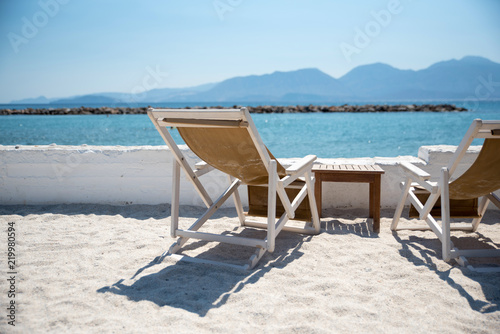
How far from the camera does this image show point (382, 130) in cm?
2469

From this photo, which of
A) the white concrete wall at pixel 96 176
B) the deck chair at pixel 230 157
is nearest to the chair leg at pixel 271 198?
the deck chair at pixel 230 157

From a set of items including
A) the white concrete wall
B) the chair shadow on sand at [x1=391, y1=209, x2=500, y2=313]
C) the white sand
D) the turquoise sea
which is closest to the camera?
the white sand

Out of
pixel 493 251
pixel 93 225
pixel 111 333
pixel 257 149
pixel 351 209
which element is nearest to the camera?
pixel 111 333

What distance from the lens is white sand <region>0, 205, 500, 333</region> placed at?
1.60m

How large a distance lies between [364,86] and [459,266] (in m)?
115

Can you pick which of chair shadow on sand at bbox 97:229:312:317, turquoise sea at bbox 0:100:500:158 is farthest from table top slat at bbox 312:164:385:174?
turquoise sea at bbox 0:100:500:158

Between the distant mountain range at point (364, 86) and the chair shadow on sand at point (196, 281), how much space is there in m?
65.2

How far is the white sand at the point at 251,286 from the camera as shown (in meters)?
1.60

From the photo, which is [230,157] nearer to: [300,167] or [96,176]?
[300,167]

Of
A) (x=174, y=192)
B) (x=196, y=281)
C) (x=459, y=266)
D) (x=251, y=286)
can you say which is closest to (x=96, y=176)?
(x=174, y=192)

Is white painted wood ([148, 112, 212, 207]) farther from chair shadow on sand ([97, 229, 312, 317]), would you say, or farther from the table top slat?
the table top slat

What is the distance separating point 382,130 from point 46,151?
23834 mm

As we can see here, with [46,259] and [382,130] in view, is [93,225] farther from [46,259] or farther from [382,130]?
[382,130]

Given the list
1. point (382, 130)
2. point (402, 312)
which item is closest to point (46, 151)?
point (402, 312)
